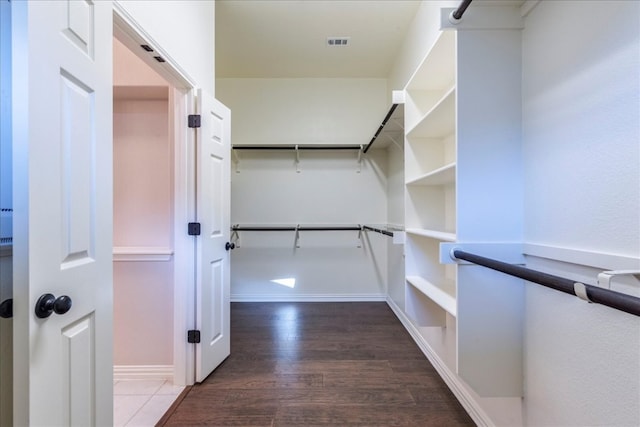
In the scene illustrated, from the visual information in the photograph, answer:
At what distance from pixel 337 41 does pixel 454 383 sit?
3077 mm

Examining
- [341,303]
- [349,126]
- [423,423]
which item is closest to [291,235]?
[341,303]

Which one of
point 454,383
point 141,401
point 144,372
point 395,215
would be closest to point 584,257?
point 454,383

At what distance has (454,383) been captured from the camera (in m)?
1.78

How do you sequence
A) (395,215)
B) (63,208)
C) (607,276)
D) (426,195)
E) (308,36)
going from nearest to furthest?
(607,276) < (63,208) < (426,195) < (308,36) < (395,215)

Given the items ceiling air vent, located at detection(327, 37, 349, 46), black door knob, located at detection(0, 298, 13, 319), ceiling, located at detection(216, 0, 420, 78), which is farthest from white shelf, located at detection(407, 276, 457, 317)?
ceiling air vent, located at detection(327, 37, 349, 46)

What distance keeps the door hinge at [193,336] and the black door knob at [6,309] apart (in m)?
1.29

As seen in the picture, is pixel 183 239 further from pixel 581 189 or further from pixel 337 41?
pixel 337 41

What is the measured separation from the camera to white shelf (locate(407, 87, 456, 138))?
130cm

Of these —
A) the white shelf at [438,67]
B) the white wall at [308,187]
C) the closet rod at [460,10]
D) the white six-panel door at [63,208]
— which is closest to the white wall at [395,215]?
the white wall at [308,187]

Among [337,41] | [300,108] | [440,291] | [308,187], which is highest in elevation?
[337,41]

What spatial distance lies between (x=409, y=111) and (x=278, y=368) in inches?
81.4

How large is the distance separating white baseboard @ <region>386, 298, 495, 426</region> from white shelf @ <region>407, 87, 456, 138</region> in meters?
1.57

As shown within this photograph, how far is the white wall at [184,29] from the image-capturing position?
4.47ft

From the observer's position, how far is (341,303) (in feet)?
11.4
